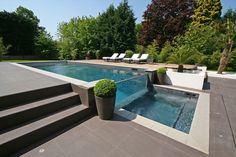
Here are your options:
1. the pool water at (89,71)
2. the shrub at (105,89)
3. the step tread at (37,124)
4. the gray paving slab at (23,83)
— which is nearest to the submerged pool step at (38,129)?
the step tread at (37,124)

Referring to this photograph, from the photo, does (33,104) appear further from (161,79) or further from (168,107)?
(161,79)

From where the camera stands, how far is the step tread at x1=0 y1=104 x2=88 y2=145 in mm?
2746

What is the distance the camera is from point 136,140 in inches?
121

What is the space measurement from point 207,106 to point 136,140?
3.20 metres

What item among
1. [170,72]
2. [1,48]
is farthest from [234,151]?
[1,48]

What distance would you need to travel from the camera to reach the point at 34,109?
346 centimetres

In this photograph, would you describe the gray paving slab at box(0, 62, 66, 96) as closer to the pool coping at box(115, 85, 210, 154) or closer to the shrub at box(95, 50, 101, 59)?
the pool coping at box(115, 85, 210, 154)

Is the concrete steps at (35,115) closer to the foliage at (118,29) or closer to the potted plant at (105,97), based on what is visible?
the potted plant at (105,97)

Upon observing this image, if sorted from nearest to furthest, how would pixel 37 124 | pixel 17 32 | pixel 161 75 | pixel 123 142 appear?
pixel 123 142, pixel 37 124, pixel 161 75, pixel 17 32

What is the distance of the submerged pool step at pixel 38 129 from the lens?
8.71 ft

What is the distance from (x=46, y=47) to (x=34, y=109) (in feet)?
64.3

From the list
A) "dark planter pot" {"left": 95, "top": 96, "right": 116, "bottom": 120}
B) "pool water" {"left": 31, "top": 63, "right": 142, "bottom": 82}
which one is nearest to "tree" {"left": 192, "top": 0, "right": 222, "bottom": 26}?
"pool water" {"left": 31, "top": 63, "right": 142, "bottom": 82}

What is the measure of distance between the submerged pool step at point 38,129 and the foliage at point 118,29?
54.1ft

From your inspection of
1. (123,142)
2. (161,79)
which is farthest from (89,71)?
(123,142)
